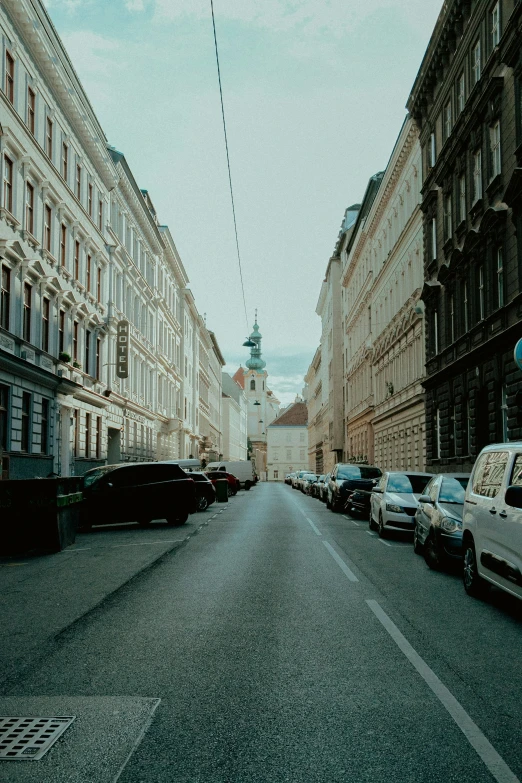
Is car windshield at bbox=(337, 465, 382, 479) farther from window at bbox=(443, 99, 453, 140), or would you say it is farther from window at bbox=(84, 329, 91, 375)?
window at bbox=(443, 99, 453, 140)

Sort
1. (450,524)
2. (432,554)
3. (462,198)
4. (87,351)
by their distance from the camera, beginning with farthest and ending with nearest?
(87,351) → (462,198) → (432,554) → (450,524)

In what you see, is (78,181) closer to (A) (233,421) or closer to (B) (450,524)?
(B) (450,524)

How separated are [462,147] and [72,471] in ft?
61.0

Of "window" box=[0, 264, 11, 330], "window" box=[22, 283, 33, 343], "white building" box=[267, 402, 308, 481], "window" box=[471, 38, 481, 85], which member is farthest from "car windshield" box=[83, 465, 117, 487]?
"white building" box=[267, 402, 308, 481]

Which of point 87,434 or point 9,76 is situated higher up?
point 9,76

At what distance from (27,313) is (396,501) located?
1460 centimetres

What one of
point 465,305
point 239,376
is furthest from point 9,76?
point 239,376

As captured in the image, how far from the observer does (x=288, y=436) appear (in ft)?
524

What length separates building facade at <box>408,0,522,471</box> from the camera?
23094 millimetres

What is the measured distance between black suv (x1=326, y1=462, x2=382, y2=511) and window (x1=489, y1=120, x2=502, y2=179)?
1063cm

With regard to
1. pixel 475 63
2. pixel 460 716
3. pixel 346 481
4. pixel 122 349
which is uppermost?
pixel 475 63

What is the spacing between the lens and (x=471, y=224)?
27656mm

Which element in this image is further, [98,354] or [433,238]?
[98,354]

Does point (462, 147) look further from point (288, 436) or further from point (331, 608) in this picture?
point (288, 436)
